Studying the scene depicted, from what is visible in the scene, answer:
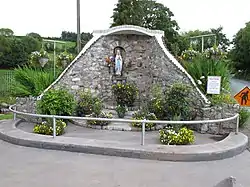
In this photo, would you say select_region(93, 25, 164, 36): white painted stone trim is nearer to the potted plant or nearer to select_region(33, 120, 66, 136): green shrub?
the potted plant

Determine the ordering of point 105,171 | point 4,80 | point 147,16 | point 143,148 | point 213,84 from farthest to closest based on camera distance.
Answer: point 147,16, point 4,80, point 213,84, point 143,148, point 105,171

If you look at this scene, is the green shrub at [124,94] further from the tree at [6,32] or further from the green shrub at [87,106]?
the tree at [6,32]

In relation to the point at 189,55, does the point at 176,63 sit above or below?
below

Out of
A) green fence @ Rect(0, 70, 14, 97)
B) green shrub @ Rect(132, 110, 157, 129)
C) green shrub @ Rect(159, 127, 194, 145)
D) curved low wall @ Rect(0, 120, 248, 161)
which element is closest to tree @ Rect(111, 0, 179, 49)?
green fence @ Rect(0, 70, 14, 97)

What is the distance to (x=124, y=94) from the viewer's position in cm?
976

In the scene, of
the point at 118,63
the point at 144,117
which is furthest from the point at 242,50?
the point at 144,117

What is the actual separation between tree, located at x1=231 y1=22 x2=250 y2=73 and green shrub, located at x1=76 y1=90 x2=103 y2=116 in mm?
26374

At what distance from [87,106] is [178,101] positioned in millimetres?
2798

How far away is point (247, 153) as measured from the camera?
629 cm

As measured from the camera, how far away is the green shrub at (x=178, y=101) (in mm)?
7773

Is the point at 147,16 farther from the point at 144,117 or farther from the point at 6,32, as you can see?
the point at 144,117

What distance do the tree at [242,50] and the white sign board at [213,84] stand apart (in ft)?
84.3

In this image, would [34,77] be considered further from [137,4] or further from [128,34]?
[137,4]

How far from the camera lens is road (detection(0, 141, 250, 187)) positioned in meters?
4.65
